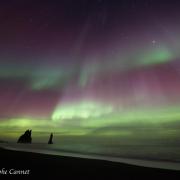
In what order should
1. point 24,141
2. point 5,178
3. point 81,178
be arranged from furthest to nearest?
point 24,141 < point 81,178 < point 5,178

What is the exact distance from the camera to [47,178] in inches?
672

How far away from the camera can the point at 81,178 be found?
17.5 m

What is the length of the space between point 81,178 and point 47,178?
2394 millimetres

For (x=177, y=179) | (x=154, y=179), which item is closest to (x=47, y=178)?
(x=154, y=179)

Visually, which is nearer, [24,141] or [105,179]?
[105,179]

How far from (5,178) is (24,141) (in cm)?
12968

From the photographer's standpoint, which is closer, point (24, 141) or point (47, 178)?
point (47, 178)

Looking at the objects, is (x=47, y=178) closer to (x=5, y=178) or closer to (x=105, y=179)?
(x=5, y=178)

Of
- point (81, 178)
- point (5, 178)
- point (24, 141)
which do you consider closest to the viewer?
point (5, 178)

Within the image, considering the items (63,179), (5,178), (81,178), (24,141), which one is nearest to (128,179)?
(81,178)

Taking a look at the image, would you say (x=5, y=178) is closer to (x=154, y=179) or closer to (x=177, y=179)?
(x=154, y=179)

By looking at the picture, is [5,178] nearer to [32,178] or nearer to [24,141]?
[32,178]

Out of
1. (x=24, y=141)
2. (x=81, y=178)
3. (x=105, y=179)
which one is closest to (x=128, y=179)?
(x=105, y=179)

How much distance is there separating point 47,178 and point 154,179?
7.68 m
